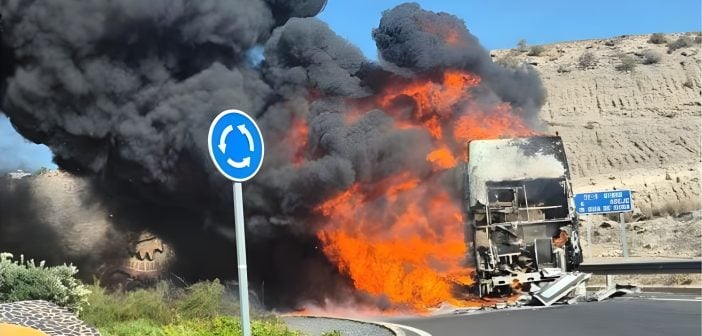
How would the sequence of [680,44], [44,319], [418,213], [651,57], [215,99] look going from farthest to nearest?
[680,44], [651,57], [215,99], [418,213], [44,319]

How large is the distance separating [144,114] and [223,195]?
3.42 meters

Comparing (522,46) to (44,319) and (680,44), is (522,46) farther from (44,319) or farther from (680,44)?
(44,319)

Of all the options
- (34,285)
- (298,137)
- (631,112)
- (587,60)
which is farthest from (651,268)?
(587,60)

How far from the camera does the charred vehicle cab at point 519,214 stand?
15.0 m

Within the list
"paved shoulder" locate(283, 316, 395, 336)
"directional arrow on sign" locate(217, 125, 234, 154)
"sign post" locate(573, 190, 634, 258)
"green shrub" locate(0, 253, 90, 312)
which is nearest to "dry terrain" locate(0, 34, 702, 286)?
"sign post" locate(573, 190, 634, 258)

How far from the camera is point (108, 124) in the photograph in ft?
64.2

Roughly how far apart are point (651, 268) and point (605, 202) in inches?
270

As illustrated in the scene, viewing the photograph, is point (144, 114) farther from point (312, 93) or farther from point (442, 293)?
point (442, 293)

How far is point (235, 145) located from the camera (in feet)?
18.1

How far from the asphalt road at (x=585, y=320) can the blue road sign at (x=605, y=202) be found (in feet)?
22.8

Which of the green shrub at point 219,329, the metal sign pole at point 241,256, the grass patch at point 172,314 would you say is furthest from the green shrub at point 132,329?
the metal sign pole at point 241,256

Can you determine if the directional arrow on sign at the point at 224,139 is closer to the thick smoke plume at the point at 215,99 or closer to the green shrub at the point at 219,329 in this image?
the green shrub at the point at 219,329

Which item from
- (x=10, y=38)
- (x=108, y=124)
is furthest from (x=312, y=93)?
(x=10, y=38)

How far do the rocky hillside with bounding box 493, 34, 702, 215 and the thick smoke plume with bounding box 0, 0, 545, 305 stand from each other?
20.0m
